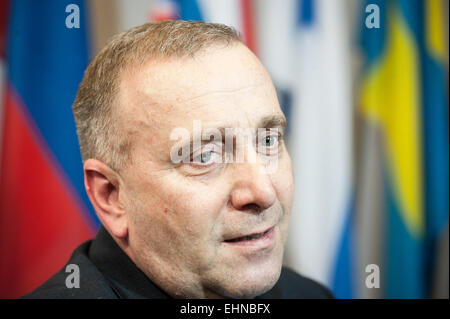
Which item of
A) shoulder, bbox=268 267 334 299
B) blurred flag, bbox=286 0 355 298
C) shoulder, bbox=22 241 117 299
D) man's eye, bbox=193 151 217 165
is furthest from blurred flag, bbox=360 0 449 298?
shoulder, bbox=22 241 117 299

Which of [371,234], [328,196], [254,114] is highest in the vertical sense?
[254,114]

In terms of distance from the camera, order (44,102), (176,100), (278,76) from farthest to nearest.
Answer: (278,76) < (44,102) < (176,100)

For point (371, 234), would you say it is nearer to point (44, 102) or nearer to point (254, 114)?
point (254, 114)

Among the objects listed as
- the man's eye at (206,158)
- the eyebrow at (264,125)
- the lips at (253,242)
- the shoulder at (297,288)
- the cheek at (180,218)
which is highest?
the eyebrow at (264,125)

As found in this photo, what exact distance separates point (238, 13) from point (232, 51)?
1041 millimetres

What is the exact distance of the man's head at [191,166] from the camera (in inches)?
40.7

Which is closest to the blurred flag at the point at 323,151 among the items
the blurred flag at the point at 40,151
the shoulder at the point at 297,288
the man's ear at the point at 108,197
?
the shoulder at the point at 297,288

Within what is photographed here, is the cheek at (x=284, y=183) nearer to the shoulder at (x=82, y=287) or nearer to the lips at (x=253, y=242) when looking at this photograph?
the lips at (x=253, y=242)

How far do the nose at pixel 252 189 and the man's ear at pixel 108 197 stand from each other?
0.33 metres

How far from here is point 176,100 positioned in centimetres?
103

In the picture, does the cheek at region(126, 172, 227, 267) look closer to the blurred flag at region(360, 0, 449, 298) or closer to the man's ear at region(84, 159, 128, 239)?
the man's ear at region(84, 159, 128, 239)

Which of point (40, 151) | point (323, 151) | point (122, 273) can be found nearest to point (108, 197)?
point (122, 273)

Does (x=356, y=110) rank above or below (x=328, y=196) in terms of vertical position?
→ above
